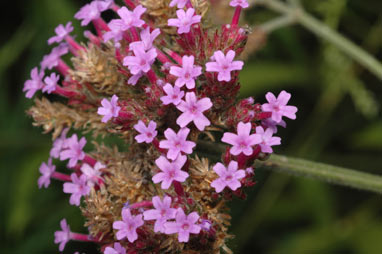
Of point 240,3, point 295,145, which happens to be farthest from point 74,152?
point 295,145

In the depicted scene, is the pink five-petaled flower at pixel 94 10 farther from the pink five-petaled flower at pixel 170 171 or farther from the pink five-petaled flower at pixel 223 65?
the pink five-petaled flower at pixel 170 171

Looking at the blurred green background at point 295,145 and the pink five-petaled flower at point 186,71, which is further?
the blurred green background at point 295,145

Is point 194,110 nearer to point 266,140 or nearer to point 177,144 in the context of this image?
point 177,144

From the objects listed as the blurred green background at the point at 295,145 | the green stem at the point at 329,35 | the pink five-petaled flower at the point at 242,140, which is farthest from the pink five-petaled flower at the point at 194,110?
the blurred green background at the point at 295,145

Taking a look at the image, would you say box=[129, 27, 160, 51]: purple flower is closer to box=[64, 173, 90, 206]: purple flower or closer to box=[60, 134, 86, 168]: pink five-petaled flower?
box=[60, 134, 86, 168]: pink five-petaled flower

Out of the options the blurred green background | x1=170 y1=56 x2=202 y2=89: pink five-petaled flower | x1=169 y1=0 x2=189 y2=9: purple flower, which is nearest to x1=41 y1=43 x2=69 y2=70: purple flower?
x1=169 y1=0 x2=189 y2=9: purple flower
